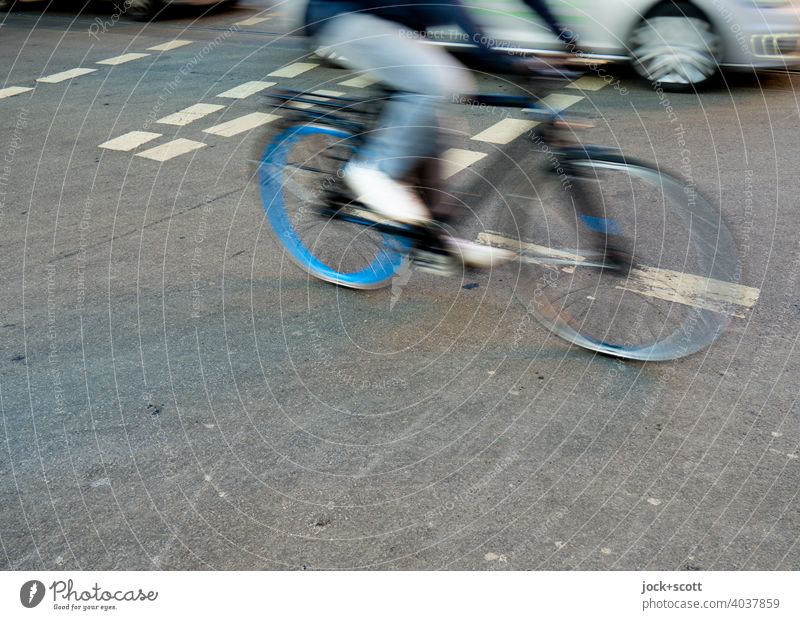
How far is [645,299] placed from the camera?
4242mm

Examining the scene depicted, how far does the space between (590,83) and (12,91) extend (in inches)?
213

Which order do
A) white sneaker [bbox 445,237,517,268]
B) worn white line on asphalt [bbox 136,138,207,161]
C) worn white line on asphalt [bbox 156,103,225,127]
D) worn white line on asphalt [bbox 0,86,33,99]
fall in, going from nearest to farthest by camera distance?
white sneaker [bbox 445,237,517,268], worn white line on asphalt [bbox 136,138,207,161], worn white line on asphalt [bbox 156,103,225,127], worn white line on asphalt [bbox 0,86,33,99]

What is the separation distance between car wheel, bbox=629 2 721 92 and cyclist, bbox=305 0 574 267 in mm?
3820

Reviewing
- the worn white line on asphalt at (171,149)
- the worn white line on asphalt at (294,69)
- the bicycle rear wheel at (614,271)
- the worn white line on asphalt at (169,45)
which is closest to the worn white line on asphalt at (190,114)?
the worn white line on asphalt at (171,149)

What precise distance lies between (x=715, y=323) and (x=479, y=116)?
11.7 ft

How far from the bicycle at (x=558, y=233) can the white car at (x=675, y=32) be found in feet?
9.31

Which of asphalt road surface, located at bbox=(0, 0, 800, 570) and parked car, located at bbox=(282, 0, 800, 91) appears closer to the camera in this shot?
asphalt road surface, located at bbox=(0, 0, 800, 570)

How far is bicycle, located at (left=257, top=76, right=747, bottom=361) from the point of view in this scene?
3.70 meters

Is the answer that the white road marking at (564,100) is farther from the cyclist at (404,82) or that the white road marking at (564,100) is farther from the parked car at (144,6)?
the parked car at (144,6)

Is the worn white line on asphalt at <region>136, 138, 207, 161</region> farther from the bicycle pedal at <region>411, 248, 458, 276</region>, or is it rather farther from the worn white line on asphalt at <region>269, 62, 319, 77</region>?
the bicycle pedal at <region>411, 248, 458, 276</region>

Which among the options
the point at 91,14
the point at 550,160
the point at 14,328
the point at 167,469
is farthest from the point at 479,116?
the point at 91,14

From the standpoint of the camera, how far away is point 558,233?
398 centimetres

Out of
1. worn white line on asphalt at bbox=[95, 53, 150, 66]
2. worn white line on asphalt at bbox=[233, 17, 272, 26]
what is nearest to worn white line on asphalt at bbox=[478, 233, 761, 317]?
worn white line on asphalt at bbox=[95, 53, 150, 66]

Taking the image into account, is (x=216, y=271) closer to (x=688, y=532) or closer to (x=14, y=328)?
(x=14, y=328)
